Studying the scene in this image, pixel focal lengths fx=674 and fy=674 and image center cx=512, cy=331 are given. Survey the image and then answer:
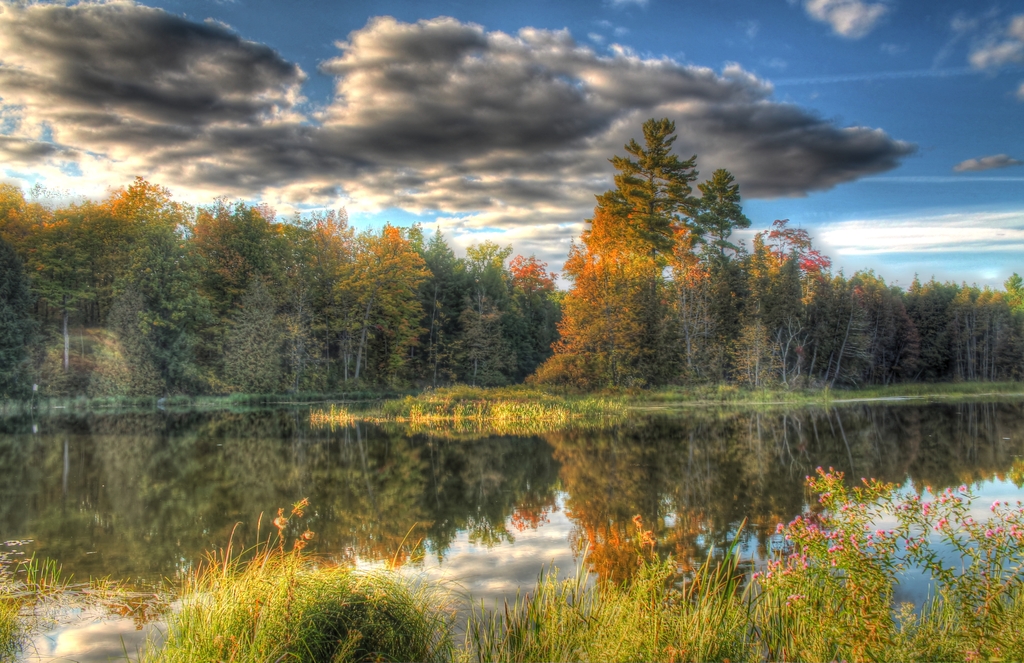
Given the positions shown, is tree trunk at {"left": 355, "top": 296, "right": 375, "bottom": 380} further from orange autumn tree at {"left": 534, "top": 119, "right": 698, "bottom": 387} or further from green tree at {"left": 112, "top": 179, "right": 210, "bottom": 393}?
orange autumn tree at {"left": 534, "top": 119, "right": 698, "bottom": 387}

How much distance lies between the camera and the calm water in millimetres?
8930

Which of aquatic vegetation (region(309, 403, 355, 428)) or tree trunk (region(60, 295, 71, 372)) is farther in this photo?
tree trunk (region(60, 295, 71, 372))

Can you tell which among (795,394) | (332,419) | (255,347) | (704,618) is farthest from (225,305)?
(704,618)

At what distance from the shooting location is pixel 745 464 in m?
16.3

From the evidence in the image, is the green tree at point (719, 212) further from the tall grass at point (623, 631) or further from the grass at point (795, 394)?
the tall grass at point (623, 631)

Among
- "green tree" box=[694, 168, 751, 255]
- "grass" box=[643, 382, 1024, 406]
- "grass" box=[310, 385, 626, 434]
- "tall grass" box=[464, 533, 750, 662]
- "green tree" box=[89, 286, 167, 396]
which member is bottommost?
"grass" box=[643, 382, 1024, 406]

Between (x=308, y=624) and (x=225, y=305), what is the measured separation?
46.0m

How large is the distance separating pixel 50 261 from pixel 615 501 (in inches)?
1666

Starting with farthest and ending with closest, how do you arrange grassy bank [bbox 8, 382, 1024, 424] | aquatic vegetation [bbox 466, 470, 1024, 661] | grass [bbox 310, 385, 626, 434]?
grassy bank [bbox 8, 382, 1024, 424] < grass [bbox 310, 385, 626, 434] < aquatic vegetation [bbox 466, 470, 1024, 661]

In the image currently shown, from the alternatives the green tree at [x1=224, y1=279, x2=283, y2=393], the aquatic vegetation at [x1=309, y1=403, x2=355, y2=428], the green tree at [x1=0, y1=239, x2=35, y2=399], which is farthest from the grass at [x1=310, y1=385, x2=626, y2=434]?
the green tree at [x1=0, y1=239, x2=35, y2=399]

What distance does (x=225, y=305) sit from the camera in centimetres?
4675

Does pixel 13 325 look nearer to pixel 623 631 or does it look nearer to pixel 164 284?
pixel 164 284

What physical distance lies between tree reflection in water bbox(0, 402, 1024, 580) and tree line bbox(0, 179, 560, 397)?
47.9ft

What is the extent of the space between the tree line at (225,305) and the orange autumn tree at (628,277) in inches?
462
